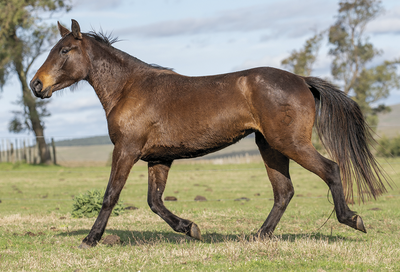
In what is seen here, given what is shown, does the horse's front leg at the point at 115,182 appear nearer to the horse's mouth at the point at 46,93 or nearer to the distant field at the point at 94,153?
the horse's mouth at the point at 46,93

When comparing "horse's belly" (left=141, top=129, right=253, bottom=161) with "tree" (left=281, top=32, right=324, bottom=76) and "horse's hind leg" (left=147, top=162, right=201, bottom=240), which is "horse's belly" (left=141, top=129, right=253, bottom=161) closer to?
"horse's hind leg" (left=147, top=162, right=201, bottom=240)

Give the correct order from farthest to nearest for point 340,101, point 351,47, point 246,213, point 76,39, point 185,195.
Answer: point 351,47, point 185,195, point 246,213, point 76,39, point 340,101

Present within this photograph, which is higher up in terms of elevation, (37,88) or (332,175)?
(37,88)

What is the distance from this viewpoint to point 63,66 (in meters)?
5.71

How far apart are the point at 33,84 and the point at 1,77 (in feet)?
87.7

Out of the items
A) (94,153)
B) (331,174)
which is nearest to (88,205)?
(331,174)

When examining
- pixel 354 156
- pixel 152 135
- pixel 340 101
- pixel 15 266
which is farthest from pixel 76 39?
pixel 354 156

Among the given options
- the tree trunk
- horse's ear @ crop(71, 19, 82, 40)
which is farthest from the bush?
the tree trunk

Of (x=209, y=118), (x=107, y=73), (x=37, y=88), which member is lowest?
(x=209, y=118)

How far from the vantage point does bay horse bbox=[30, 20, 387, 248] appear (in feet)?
16.2

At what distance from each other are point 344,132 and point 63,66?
148 inches

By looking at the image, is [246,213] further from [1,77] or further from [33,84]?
[1,77]

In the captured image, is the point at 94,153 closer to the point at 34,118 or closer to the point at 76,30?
the point at 34,118

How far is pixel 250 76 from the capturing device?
16.7 ft
